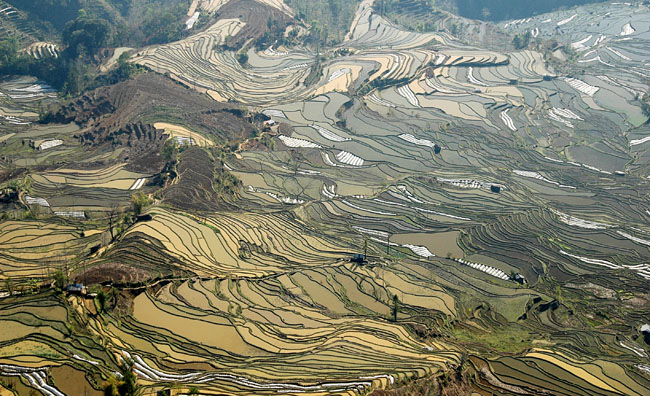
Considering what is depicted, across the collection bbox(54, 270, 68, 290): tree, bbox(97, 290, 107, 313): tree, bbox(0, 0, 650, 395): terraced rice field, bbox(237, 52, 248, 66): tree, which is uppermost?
bbox(54, 270, 68, 290): tree

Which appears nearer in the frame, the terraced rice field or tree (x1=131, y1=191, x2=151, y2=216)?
the terraced rice field

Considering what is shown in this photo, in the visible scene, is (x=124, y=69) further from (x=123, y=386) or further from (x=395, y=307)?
(x=123, y=386)

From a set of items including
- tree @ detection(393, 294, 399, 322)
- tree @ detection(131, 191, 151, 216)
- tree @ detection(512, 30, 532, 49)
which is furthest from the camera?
tree @ detection(512, 30, 532, 49)

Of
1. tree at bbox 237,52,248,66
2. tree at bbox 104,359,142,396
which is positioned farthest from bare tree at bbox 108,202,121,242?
tree at bbox 237,52,248,66

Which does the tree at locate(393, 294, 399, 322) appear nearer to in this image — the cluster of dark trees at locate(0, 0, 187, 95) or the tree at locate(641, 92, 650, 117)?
the cluster of dark trees at locate(0, 0, 187, 95)

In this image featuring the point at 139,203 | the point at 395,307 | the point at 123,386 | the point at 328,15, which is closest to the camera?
the point at 123,386

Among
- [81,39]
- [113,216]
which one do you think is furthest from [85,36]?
[113,216]

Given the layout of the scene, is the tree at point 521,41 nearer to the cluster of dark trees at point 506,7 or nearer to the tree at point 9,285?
the cluster of dark trees at point 506,7

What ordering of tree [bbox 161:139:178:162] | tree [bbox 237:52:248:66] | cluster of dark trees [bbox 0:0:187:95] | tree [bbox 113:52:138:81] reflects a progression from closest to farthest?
tree [bbox 161:139:178:162] → tree [bbox 113:52:138:81] → cluster of dark trees [bbox 0:0:187:95] → tree [bbox 237:52:248:66]

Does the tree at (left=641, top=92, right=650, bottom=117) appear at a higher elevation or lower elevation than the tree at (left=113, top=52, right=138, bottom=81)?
lower
